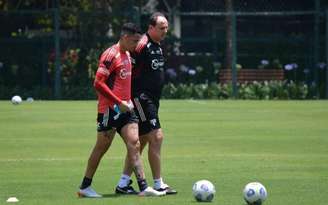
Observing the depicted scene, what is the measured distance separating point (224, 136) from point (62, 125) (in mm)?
4389

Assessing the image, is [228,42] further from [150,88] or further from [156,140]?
[156,140]

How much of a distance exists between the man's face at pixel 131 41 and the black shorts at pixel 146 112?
2.29ft

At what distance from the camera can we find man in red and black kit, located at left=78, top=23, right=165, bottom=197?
1154cm

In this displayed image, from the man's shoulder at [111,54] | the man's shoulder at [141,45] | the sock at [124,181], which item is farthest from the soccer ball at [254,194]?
the man's shoulder at [141,45]

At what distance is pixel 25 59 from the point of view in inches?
1383

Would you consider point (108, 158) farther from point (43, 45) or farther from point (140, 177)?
point (43, 45)

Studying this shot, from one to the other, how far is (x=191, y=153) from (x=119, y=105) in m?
5.75

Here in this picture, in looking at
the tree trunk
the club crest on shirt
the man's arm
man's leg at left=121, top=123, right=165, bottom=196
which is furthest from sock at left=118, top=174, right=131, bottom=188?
the tree trunk

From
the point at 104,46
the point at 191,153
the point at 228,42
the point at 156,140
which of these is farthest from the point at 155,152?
the point at 228,42

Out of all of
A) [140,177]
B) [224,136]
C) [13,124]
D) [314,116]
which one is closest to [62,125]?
[13,124]

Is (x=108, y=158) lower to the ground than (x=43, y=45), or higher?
lower

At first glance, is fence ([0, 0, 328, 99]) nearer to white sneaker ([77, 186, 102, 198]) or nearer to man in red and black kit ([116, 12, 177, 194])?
man in red and black kit ([116, 12, 177, 194])

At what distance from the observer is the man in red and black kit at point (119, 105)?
454 inches

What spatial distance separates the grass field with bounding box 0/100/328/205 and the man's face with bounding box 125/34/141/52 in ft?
5.56
